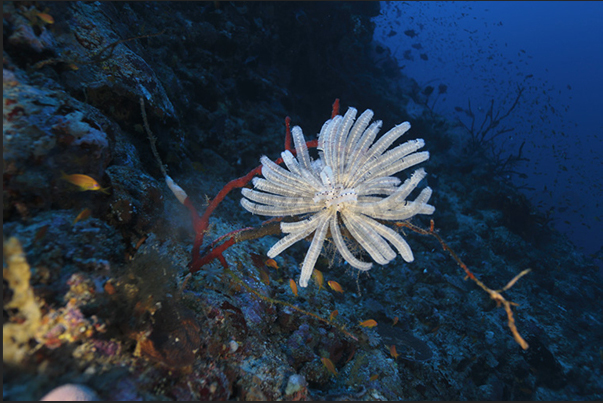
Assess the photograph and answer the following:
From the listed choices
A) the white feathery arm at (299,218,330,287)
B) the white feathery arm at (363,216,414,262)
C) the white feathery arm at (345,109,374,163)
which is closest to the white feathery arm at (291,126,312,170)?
the white feathery arm at (345,109,374,163)

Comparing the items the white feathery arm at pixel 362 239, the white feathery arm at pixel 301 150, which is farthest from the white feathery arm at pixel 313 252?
the white feathery arm at pixel 301 150

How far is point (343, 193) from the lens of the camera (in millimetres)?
2664

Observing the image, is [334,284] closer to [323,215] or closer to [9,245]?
[323,215]

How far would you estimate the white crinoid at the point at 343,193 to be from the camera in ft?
8.73

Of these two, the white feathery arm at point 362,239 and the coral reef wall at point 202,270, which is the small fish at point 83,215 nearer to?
the coral reef wall at point 202,270

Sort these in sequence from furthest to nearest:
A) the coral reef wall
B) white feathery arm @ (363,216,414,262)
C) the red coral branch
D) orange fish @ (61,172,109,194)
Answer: the red coral branch → white feathery arm @ (363,216,414,262) → orange fish @ (61,172,109,194) → the coral reef wall

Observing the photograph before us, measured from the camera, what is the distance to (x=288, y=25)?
1205 cm

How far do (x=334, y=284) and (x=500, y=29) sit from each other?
10119 cm

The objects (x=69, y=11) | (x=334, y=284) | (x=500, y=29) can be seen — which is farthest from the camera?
(x=500, y=29)

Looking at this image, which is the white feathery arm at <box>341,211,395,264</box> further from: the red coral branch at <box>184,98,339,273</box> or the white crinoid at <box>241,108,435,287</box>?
the red coral branch at <box>184,98,339,273</box>

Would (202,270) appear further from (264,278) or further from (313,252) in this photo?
(313,252)

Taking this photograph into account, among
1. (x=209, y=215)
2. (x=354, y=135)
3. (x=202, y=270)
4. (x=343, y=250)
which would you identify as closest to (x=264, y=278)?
(x=202, y=270)

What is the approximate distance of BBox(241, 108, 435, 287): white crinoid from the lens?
2.66 metres

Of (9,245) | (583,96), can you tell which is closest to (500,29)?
(583,96)
